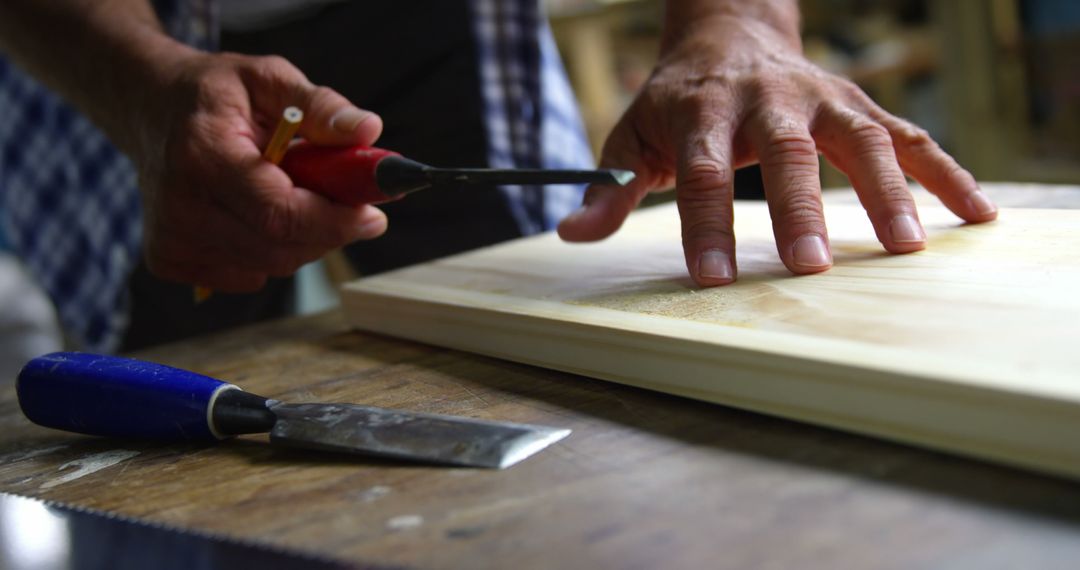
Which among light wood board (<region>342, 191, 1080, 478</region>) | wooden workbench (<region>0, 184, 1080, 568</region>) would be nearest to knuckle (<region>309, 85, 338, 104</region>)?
light wood board (<region>342, 191, 1080, 478</region>)

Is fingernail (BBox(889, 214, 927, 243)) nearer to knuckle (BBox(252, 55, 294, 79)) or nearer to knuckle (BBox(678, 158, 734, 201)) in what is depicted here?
knuckle (BBox(678, 158, 734, 201))

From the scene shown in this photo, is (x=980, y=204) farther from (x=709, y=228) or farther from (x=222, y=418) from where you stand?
(x=222, y=418)

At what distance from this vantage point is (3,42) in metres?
1.43

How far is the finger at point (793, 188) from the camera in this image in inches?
33.1

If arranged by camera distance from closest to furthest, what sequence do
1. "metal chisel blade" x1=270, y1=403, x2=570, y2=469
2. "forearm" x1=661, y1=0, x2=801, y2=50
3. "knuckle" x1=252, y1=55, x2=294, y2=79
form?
1. "metal chisel blade" x1=270, y1=403, x2=570, y2=469
2. "knuckle" x1=252, y1=55, x2=294, y2=79
3. "forearm" x1=661, y1=0, x2=801, y2=50

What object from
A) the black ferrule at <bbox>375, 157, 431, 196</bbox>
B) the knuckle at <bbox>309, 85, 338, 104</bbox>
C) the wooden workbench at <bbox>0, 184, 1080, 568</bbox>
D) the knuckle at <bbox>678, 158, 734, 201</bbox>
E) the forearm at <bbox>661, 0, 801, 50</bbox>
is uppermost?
the forearm at <bbox>661, 0, 801, 50</bbox>

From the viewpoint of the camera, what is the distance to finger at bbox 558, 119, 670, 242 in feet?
3.46

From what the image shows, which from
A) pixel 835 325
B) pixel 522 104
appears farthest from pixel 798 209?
pixel 522 104

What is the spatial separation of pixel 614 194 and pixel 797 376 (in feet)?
1.61

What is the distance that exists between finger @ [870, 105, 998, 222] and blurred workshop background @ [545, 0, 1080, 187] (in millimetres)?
2128

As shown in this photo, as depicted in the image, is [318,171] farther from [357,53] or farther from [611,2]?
[611,2]

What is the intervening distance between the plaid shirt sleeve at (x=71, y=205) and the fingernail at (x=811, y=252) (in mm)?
1347

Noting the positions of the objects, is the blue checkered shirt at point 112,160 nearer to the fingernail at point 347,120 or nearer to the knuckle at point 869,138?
the fingernail at point 347,120

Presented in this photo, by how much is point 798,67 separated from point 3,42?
47.1 inches
